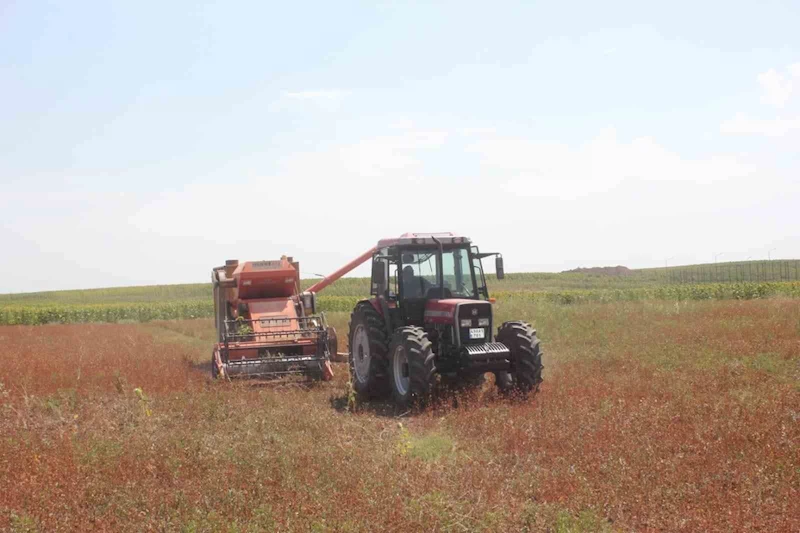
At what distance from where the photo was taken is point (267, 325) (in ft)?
49.5

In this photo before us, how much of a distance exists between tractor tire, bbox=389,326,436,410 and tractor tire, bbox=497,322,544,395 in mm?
1243

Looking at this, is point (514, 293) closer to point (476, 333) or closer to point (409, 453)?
point (476, 333)

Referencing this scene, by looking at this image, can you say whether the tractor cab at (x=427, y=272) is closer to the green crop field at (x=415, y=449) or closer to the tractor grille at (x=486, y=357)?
the tractor grille at (x=486, y=357)

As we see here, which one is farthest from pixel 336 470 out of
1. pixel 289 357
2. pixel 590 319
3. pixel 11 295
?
pixel 11 295

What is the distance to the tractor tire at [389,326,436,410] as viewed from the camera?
10.7 metres

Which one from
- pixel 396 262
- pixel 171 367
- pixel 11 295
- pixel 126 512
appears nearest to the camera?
pixel 126 512

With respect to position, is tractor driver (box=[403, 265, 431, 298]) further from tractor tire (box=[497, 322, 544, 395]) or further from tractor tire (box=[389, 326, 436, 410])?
tractor tire (box=[497, 322, 544, 395])

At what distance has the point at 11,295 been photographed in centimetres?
6650

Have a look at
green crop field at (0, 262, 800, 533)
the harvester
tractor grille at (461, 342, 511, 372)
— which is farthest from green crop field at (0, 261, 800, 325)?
tractor grille at (461, 342, 511, 372)

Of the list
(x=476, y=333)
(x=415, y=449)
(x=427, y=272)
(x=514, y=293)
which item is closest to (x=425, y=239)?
(x=427, y=272)

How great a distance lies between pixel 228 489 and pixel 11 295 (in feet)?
224

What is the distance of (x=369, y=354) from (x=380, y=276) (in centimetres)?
132

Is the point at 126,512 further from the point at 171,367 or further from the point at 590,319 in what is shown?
the point at 590,319

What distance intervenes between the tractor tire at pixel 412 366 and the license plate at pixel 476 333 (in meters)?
0.66
